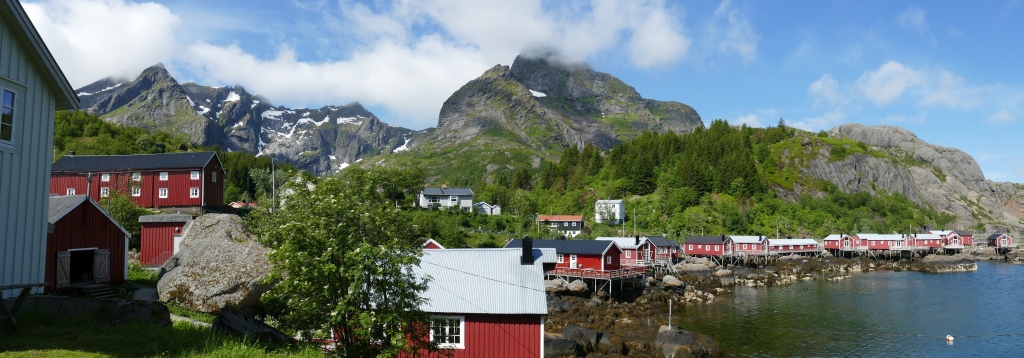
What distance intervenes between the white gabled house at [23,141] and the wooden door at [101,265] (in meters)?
8.42

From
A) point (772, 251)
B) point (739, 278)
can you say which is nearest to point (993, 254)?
point (772, 251)

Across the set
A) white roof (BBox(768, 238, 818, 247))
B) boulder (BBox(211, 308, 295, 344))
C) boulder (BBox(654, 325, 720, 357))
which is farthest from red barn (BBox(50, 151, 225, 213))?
white roof (BBox(768, 238, 818, 247))

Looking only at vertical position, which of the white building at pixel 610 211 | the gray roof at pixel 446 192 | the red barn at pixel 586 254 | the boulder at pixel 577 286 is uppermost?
the gray roof at pixel 446 192

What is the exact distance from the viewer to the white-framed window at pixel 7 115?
13.6 meters

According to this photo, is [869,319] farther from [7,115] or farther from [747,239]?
[7,115]

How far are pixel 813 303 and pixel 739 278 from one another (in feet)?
58.4

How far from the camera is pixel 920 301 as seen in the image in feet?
177

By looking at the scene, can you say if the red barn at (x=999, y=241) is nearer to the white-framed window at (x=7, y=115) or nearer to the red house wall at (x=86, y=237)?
the red house wall at (x=86, y=237)

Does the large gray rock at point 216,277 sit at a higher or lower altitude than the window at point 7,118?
lower

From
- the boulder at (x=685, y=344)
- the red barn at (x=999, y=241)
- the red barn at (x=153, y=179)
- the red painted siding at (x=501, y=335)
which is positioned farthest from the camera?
the red barn at (x=999, y=241)

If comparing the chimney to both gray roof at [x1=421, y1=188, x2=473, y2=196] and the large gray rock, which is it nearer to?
the large gray rock

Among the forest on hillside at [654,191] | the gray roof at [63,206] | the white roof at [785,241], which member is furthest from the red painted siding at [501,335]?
the white roof at [785,241]

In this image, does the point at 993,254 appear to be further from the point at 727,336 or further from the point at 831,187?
the point at 727,336

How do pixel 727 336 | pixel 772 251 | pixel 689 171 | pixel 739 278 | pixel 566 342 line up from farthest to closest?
pixel 689 171, pixel 772 251, pixel 739 278, pixel 727 336, pixel 566 342
